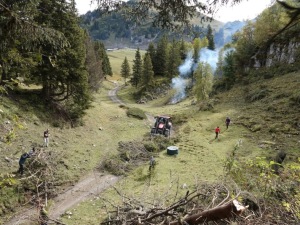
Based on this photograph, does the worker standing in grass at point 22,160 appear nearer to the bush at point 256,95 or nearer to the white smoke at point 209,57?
the bush at point 256,95

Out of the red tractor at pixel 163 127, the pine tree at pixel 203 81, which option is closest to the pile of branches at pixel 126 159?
the red tractor at pixel 163 127

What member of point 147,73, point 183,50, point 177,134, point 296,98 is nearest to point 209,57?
point 183,50

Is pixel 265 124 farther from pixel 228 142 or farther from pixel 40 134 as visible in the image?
pixel 40 134

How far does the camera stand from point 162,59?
66.8 meters

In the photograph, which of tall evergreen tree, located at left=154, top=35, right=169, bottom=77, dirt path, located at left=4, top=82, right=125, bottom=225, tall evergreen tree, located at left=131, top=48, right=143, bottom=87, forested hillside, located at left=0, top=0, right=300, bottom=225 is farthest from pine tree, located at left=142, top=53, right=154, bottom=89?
dirt path, located at left=4, top=82, right=125, bottom=225

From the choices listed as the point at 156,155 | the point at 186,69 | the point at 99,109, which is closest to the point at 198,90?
the point at 99,109

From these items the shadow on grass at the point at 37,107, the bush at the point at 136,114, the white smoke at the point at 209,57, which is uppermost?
the white smoke at the point at 209,57

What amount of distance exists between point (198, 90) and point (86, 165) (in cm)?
2900

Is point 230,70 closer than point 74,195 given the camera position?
No

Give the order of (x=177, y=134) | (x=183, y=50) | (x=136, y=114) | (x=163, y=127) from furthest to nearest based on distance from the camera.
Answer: (x=183, y=50), (x=136, y=114), (x=177, y=134), (x=163, y=127)

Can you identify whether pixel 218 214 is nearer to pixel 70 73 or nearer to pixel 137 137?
pixel 70 73

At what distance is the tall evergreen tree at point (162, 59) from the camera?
6600cm

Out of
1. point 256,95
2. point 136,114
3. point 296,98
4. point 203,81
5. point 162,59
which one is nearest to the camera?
point 296,98

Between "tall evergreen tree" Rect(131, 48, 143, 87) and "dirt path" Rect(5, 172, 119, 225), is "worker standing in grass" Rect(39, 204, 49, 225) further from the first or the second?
"tall evergreen tree" Rect(131, 48, 143, 87)
